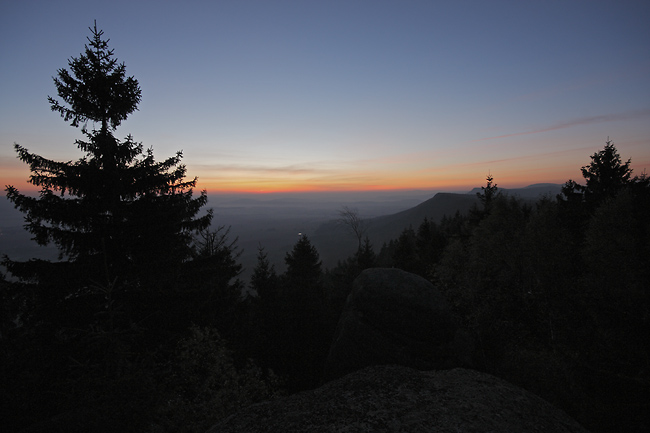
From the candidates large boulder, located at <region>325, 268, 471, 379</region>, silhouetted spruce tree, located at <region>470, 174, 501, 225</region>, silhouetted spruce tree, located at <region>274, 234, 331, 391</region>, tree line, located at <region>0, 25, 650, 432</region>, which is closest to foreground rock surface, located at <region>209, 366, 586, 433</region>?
tree line, located at <region>0, 25, 650, 432</region>

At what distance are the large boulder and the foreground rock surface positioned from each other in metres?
3.46

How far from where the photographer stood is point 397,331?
43.8ft

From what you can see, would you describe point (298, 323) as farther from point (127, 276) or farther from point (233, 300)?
point (127, 276)

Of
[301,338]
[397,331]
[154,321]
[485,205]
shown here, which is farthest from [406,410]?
[485,205]

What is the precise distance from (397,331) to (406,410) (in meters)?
6.08

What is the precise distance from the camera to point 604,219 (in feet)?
48.3

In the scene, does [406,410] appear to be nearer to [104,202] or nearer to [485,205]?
[104,202]

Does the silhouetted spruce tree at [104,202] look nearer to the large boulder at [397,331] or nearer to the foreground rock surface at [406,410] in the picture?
the foreground rock surface at [406,410]

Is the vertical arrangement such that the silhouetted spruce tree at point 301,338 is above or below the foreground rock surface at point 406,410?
below

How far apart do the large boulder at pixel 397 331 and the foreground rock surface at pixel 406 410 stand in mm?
3465

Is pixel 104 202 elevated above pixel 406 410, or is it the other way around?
pixel 104 202

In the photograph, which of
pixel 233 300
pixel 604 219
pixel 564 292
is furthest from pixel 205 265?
pixel 564 292

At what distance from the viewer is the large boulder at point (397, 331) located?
1263 cm

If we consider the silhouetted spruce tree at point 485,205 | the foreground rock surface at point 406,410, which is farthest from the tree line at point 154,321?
the silhouetted spruce tree at point 485,205
